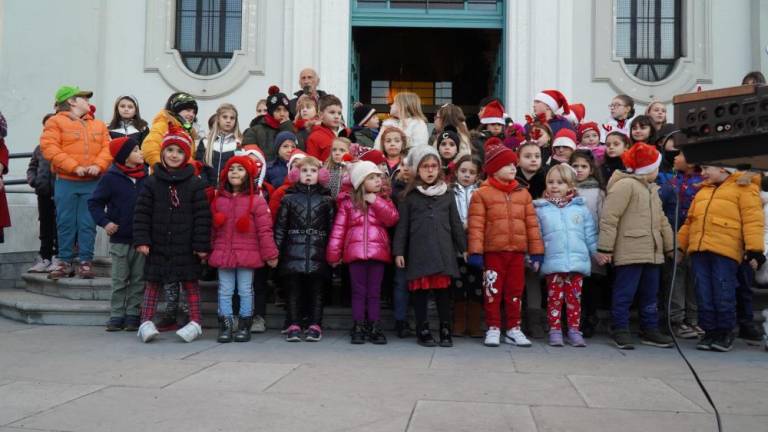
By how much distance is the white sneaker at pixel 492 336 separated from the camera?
20.1ft

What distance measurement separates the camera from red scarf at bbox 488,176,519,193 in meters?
→ 6.36

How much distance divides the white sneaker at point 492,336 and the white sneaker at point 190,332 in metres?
2.41

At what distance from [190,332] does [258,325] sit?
0.72m

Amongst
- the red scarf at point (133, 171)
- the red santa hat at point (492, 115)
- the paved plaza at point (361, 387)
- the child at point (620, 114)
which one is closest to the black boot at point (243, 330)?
the paved plaza at point (361, 387)

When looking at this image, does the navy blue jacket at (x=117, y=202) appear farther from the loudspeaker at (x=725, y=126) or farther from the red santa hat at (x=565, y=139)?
the loudspeaker at (x=725, y=126)

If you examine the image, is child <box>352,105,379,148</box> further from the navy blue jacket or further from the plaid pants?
the plaid pants

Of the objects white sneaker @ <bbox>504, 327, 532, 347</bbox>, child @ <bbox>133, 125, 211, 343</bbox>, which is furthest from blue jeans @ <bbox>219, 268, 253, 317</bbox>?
white sneaker @ <bbox>504, 327, 532, 347</bbox>

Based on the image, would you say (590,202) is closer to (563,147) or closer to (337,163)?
(563,147)

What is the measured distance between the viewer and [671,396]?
4348 mm

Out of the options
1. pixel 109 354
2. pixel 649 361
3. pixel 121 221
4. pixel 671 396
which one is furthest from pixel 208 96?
pixel 671 396

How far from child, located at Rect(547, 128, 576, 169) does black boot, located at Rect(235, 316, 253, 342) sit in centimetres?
325

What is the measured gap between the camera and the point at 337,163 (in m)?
6.99

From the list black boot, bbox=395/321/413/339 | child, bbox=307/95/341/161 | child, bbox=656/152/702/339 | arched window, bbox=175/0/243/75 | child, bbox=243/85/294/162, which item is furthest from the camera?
arched window, bbox=175/0/243/75

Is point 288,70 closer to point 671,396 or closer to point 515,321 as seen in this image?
point 515,321
